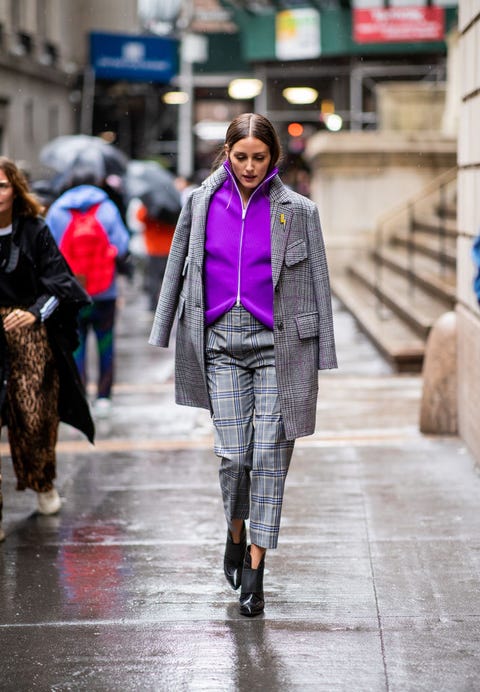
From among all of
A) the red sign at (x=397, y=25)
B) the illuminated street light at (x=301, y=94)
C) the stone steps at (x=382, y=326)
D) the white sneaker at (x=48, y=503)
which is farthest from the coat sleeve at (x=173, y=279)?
the illuminated street light at (x=301, y=94)

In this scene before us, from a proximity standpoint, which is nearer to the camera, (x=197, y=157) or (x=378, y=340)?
(x=378, y=340)

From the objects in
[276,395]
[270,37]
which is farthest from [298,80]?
[276,395]

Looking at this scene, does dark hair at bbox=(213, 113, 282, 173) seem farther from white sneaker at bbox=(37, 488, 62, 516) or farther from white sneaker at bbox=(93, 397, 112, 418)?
white sneaker at bbox=(93, 397, 112, 418)

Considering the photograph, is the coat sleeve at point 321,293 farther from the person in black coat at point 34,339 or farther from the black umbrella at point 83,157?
the black umbrella at point 83,157

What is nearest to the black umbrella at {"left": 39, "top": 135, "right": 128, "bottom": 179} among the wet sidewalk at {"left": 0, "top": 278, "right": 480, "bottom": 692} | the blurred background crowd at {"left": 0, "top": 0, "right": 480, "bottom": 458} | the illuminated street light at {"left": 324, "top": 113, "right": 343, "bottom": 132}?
the blurred background crowd at {"left": 0, "top": 0, "right": 480, "bottom": 458}

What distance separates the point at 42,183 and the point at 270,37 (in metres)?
23.4

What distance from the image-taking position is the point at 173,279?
4.85 meters

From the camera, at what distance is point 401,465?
7367 mm

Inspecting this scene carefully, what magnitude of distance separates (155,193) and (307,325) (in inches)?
402

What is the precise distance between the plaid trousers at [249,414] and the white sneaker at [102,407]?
4.54 metres

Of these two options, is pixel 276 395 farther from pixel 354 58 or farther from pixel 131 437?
pixel 354 58

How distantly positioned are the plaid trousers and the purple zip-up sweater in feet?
0.17

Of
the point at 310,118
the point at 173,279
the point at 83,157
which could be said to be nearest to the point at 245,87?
the point at 310,118

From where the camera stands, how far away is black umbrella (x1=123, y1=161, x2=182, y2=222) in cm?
1466
